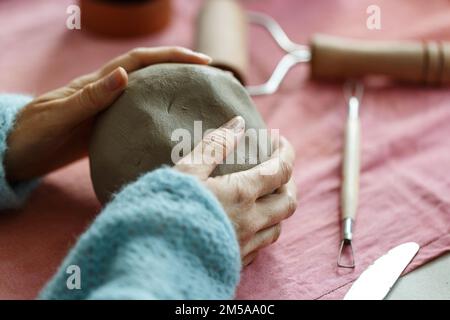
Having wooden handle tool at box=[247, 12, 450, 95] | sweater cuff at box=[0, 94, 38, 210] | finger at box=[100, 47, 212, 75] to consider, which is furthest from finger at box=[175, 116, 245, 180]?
wooden handle tool at box=[247, 12, 450, 95]

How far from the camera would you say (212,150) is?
676mm

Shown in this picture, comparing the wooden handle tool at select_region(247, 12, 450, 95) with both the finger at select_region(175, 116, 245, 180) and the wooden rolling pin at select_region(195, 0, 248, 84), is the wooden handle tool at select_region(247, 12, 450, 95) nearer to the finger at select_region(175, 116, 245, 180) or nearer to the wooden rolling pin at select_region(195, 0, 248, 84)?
the wooden rolling pin at select_region(195, 0, 248, 84)

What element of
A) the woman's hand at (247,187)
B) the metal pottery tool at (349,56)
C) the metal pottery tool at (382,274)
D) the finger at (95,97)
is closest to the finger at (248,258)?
the woman's hand at (247,187)

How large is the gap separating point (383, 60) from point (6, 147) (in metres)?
0.59

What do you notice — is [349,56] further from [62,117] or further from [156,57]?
[62,117]

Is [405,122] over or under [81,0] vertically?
under

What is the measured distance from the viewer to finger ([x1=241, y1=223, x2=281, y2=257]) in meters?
0.70

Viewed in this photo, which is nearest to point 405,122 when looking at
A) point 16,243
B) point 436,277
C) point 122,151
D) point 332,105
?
point 332,105

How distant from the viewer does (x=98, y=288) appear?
61 cm

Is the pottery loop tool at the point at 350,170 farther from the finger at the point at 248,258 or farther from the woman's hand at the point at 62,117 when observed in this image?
the woman's hand at the point at 62,117

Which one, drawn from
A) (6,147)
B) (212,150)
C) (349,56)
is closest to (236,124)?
(212,150)

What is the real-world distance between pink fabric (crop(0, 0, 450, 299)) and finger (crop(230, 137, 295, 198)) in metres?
0.10
